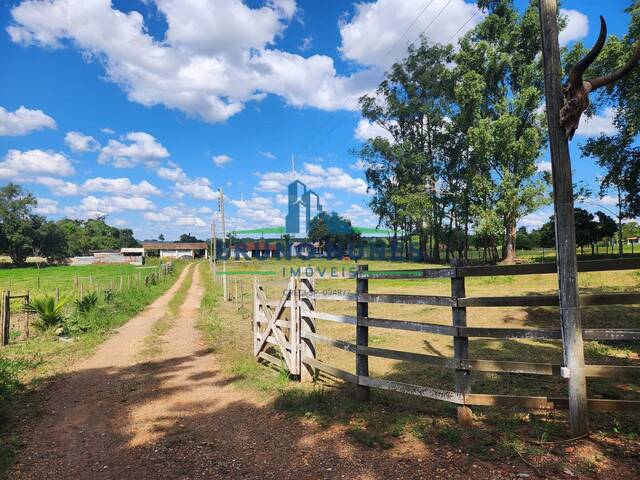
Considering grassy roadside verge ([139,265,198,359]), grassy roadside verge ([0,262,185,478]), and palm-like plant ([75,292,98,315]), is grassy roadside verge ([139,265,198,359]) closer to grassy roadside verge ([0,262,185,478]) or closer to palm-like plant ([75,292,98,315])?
grassy roadside verge ([0,262,185,478])

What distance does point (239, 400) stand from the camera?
650cm

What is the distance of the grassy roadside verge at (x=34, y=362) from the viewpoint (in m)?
5.65

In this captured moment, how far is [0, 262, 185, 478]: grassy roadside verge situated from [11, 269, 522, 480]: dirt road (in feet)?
0.86

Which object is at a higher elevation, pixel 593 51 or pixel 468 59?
pixel 468 59

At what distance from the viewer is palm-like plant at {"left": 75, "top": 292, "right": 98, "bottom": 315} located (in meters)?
15.0

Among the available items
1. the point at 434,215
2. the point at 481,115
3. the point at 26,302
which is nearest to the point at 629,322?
the point at 26,302

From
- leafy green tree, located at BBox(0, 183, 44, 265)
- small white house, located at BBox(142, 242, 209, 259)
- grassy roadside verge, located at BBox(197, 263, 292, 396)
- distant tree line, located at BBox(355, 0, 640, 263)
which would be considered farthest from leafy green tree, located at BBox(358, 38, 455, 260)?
small white house, located at BBox(142, 242, 209, 259)

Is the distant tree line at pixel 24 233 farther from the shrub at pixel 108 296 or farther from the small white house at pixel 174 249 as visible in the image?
the shrub at pixel 108 296

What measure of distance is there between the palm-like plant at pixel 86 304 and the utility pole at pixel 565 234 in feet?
51.1

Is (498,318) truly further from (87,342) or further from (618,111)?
(87,342)

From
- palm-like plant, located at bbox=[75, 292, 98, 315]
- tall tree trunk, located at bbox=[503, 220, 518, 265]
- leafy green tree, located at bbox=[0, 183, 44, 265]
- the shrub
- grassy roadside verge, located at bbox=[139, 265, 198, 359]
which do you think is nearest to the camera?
grassy roadside verge, located at bbox=[139, 265, 198, 359]

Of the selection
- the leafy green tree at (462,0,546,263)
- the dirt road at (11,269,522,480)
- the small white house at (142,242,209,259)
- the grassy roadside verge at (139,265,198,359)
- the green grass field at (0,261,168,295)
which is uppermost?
the leafy green tree at (462,0,546,263)

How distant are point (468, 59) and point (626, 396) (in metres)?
34.8

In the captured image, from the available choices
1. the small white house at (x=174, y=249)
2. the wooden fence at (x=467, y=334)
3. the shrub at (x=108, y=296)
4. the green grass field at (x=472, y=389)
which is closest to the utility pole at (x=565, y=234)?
the wooden fence at (x=467, y=334)
